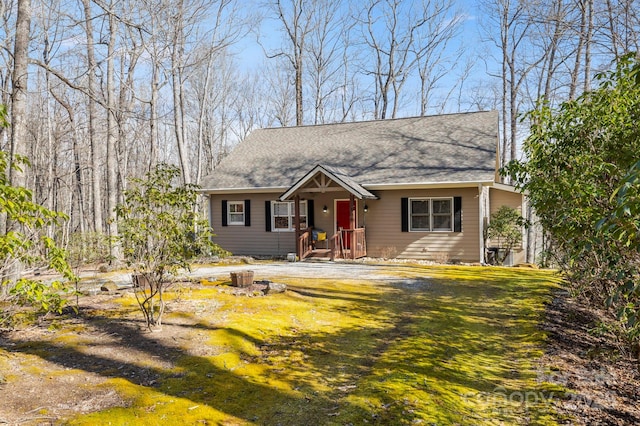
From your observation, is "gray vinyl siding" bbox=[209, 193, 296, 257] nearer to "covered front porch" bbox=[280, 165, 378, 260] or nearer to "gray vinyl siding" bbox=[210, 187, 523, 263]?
"gray vinyl siding" bbox=[210, 187, 523, 263]

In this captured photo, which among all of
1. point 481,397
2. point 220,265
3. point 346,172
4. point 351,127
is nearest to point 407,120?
point 351,127

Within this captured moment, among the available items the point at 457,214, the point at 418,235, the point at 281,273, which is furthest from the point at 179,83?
the point at 457,214

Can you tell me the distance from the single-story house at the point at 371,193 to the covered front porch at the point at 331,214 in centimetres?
4

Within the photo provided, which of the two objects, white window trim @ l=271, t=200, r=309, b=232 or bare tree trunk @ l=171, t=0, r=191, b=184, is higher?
bare tree trunk @ l=171, t=0, r=191, b=184

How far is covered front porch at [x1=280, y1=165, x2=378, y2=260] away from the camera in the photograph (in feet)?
47.5

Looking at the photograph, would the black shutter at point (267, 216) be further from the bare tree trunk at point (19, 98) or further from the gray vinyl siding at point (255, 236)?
the bare tree trunk at point (19, 98)

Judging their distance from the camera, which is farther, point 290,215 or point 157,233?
point 290,215

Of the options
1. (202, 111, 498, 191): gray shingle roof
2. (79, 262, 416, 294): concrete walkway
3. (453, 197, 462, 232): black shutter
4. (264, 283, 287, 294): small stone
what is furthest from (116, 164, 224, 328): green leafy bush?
(453, 197, 462, 232): black shutter

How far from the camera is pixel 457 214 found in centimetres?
1449

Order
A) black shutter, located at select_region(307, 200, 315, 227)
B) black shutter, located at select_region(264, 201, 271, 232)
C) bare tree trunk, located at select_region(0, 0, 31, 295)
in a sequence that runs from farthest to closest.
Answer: black shutter, located at select_region(264, 201, 271, 232), black shutter, located at select_region(307, 200, 315, 227), bare tree trunk, located at select_region(0, 0, 31, 295)

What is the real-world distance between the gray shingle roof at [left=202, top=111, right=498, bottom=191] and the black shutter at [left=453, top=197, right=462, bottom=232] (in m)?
0.82

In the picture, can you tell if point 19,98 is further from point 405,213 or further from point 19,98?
point 405,213

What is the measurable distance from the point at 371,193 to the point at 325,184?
6.01ft

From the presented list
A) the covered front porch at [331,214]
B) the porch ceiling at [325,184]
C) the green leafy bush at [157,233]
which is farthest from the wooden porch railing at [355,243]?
the green leafy bush at [157,233]
